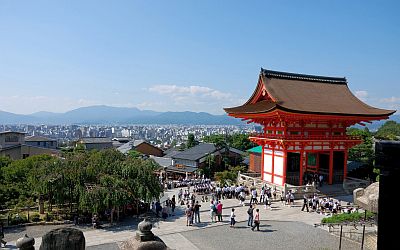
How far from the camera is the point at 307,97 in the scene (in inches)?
1171

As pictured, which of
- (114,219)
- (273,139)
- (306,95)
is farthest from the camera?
(306,95)

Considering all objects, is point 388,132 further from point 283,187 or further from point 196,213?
point 196,213

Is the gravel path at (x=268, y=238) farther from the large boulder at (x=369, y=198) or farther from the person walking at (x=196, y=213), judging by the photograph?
the large boulder at (x=369, y=198)

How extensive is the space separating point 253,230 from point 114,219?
27.7 ft

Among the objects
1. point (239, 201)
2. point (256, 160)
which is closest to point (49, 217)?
point (239, 201)

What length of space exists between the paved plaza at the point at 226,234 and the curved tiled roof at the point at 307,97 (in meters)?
8.86

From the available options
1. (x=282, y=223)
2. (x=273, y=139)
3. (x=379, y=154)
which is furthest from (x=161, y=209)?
(x=379, y=154)

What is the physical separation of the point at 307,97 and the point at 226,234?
17238 mm

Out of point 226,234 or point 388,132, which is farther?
point 388,132

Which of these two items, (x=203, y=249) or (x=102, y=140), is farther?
(x=102, y=140)

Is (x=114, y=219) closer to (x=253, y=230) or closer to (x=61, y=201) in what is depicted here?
(x=61, y=201)

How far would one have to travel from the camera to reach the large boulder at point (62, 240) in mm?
3793

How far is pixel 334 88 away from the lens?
3366 cm

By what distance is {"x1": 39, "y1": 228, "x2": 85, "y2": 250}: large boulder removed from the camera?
379cm
